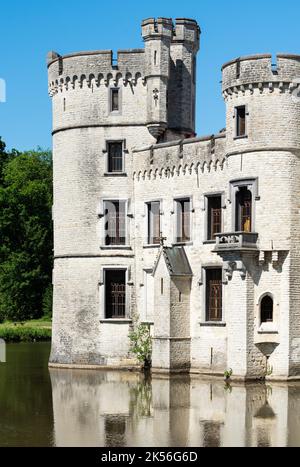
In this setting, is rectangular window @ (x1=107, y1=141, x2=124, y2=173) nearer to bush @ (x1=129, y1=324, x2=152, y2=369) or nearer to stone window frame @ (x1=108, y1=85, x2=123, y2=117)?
stone window frame @ (x1=108, y1=85, x2=123, y2=117)

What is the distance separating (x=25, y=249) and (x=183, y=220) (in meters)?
32.8

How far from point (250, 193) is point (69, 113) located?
10.4 metres

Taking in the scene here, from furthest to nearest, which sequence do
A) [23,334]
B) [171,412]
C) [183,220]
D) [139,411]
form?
1. [23,334]
2. [183,220]
3. [139,411]
4. [171,412]

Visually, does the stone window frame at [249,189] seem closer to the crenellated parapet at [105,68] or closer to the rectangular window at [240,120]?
the rectangular window at [240,120]

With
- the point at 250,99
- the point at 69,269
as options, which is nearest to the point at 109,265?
the point at 69,269

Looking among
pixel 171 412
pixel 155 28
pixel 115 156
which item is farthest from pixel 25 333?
pixel 171 412

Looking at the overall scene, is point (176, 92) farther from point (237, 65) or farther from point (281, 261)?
point (281, 261)

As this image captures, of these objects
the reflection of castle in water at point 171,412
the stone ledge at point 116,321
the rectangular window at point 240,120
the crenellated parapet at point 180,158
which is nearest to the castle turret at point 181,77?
the crenellated parapet at point 180,158

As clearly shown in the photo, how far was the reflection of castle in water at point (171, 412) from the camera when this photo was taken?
2397 centimetres

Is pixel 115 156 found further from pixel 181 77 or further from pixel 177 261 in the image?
pixel 177 261

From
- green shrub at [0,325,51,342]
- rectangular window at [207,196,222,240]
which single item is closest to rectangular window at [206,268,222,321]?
rectangular window at [207,196,222,240]

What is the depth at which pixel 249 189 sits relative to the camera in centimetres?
3634

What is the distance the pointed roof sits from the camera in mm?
39438

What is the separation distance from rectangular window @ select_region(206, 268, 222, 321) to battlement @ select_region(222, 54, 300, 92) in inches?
301
